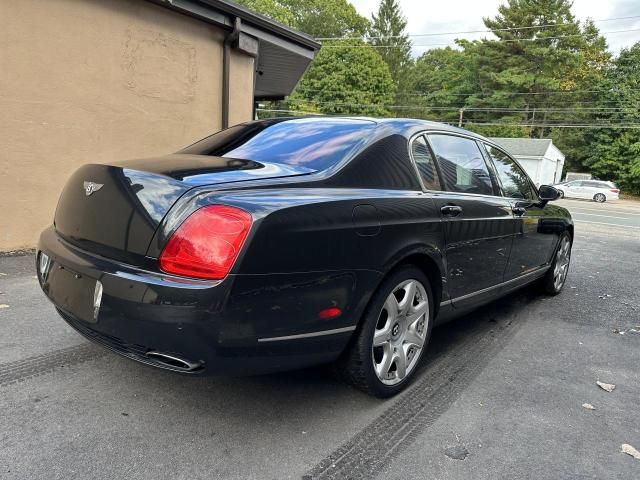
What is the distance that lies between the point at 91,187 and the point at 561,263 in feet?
15.5

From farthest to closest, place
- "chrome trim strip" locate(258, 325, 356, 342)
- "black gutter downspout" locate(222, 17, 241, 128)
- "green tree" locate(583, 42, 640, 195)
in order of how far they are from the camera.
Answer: "green tree" locate(583, 42, 640, 195) < "black gutter downspout" locate(222, 17, 241, 128) < "chrome trim strip" locate(258, 325, 356, 342)

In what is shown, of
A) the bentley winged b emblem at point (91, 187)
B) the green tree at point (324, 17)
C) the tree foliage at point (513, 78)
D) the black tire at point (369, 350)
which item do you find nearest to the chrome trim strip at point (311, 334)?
the black tire at point (369, 350)

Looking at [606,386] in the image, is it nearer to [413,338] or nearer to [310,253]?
[413,338]

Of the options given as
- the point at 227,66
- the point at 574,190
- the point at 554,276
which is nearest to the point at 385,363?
the point at 554,276

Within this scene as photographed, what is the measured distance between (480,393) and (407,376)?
0.47 m

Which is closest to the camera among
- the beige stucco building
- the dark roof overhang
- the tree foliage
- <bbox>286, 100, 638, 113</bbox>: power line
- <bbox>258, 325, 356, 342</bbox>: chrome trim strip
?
<bbox>258, 325, 356, 342</bbox>: chrome trim strip

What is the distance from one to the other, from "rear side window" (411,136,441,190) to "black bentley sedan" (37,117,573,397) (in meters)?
0.01

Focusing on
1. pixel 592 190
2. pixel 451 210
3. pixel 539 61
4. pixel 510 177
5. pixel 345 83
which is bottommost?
pixel 592 190

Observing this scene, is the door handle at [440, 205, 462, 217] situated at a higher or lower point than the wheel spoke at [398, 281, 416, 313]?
higher

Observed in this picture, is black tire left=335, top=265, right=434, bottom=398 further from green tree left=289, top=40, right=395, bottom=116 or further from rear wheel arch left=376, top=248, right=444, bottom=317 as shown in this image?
green tree left=289, top=40, right=395, bottom=116

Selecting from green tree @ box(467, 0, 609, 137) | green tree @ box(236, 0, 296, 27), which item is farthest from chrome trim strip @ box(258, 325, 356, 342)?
green tree @ box(467, 0, 609, 137)

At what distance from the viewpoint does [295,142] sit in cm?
289

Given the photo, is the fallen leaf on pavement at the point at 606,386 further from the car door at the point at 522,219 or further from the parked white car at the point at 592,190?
the parked white car at the point at 592,190

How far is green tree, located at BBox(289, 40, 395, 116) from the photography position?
150 feet
